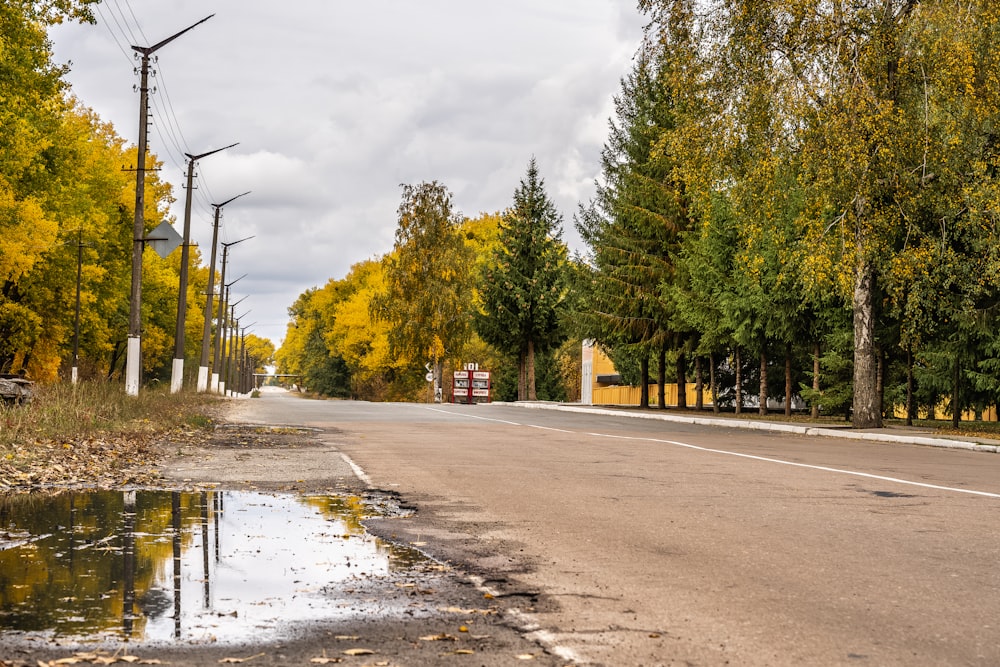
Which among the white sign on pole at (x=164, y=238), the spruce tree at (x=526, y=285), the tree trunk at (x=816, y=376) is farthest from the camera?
the spruce tree at (x=526, y=285)

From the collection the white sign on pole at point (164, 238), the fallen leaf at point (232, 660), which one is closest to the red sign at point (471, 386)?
the white sign on pole at point (164, 238)

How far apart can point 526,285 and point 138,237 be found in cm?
3827

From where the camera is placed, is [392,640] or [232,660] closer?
[232,660]

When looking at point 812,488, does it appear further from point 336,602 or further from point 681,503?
point 336,602

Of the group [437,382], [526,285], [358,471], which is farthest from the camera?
[437,382]

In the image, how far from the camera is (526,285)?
2694 inches

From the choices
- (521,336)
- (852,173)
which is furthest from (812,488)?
(521,336)

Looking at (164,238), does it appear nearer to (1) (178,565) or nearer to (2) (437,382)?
(1) (178,565)

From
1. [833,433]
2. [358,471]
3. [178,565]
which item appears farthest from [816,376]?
[178,565]

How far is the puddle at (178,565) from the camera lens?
5.37 meters

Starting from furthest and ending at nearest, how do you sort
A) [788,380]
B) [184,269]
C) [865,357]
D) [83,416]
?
[184,269], [788,380], [865,357], [83,416]

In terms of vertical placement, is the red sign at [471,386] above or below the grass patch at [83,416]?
above

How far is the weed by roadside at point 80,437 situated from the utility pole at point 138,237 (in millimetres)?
5678

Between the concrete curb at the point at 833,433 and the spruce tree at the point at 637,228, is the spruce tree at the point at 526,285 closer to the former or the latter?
the spruce tree at the point at 637,228
